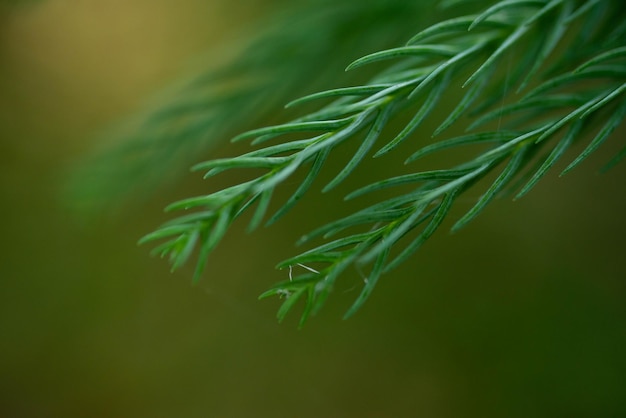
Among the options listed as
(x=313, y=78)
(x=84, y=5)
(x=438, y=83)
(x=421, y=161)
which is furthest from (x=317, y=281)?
(x=84, y=5)

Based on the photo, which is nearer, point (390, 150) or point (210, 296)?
point (390, 150)

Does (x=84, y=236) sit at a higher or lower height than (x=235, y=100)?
lower

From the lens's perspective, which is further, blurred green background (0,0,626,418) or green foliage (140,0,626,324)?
blurred green background (0,0,626,418)

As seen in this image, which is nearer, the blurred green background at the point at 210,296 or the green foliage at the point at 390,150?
the green foliage at the point at 390,150

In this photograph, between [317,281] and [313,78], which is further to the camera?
[313,78]

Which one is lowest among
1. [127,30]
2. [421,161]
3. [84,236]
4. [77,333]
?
[77,333]

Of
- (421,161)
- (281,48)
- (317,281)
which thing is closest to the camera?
(317,281)

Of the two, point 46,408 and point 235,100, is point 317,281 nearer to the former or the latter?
point 235,100

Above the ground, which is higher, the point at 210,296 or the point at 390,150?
the point at 390,150
